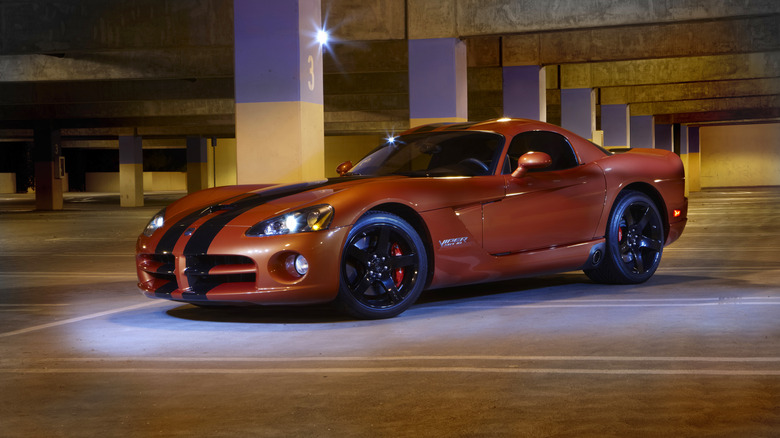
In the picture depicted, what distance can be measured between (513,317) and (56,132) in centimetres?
3053

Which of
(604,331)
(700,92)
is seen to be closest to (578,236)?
(604,331)

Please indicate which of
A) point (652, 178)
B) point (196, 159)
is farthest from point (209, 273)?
point (196, 159)

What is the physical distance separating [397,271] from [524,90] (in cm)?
1555

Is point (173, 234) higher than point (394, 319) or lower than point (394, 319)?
higher

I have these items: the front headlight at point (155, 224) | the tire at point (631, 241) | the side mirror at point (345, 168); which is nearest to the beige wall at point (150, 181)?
the side mirror at point (345, 168)

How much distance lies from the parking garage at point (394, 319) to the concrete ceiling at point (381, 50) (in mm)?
44

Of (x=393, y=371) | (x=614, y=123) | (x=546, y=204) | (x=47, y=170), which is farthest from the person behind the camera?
(x=47, y=170)

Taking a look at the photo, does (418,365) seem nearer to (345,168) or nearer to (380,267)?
(380,267)

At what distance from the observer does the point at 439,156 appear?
23.9 ft

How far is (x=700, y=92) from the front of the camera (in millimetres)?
29266

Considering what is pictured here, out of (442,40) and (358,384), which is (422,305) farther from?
(442,40)

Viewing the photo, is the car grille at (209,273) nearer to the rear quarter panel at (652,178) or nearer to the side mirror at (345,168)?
the side mirror at (345,168)

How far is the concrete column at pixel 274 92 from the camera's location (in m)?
12.2

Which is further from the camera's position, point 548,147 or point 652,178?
point 652,178
